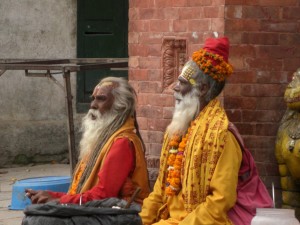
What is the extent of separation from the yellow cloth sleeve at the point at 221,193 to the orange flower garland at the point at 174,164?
12.0 inches

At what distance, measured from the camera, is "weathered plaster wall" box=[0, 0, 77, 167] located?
1373 cm

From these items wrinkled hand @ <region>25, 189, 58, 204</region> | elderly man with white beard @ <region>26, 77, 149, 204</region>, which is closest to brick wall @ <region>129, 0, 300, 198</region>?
elderly man with white beard @ <region>26, 77, 149, 204</region>

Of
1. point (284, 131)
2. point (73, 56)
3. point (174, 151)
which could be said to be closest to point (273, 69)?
point (284, 131)

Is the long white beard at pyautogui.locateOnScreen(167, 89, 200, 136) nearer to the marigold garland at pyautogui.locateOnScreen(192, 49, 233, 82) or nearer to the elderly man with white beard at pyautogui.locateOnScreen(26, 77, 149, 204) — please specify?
A: the marigold garland at pyautogui.locateOnScreen(192, 49, 233, 82)

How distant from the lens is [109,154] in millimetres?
7770

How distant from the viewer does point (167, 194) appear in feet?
24.4

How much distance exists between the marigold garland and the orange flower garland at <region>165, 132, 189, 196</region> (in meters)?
0.43

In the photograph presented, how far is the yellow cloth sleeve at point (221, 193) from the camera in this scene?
699 centimetres

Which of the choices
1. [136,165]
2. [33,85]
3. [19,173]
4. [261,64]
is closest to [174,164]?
[136,165]

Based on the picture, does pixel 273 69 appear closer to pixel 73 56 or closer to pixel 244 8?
pixel 244 8

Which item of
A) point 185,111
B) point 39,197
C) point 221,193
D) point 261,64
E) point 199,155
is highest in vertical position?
point 261,64

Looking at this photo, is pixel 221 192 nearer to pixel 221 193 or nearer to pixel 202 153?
pixel 221 193

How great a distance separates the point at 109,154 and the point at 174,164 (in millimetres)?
551

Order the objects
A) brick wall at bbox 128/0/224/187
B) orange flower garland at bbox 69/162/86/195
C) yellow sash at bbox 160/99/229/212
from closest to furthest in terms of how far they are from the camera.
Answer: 1. yellow sash at bbox 160/99/229/212
2. orange flower garland at bbox 69/162/86/195
3. brick wall at bbox 128/0/224/187
